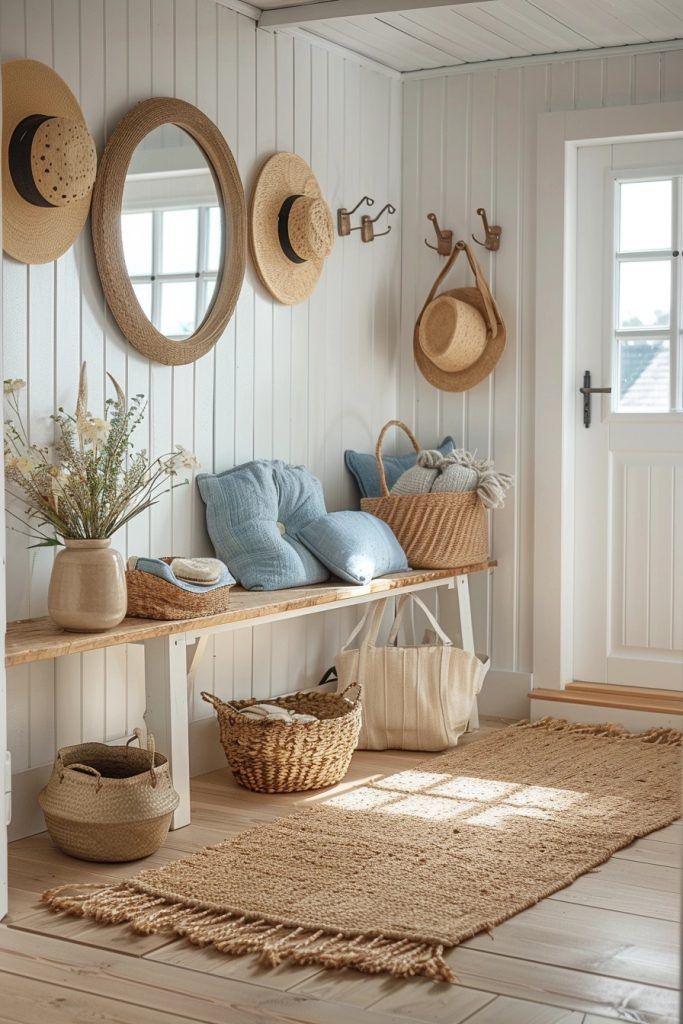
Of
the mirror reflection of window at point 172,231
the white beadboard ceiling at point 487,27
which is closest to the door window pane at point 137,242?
the mirror reflection of window at point 172,231

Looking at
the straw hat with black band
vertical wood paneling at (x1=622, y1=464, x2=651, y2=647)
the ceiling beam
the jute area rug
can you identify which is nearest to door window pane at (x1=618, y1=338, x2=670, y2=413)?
vertical wood paneling at (x1=622, y1=464, x2=651, y2=647)

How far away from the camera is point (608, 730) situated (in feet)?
14.0

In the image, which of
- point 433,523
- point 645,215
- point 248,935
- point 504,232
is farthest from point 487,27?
point 248,935

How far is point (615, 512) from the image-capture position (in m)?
4.53

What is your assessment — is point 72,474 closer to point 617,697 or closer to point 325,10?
point 325,10

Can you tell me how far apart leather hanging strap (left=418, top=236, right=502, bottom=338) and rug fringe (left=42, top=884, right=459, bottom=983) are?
2.57 meters

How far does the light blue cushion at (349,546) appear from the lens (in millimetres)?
3895

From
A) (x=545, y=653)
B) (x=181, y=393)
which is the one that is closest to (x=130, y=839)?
(x=181, y=393)

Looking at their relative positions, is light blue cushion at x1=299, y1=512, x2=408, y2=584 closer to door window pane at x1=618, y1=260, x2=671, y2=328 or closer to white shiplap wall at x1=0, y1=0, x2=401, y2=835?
white shiplap wall at x1=0, y1=0, x2=401, y2=835

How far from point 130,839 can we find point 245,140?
7.15 feet

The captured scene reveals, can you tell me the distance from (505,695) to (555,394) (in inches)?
43.9

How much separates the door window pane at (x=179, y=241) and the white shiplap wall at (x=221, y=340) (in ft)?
0.95

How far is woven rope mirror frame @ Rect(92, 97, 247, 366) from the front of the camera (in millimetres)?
3346

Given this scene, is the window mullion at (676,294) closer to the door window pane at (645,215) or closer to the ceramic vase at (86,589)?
the door window pane at (645,215)
